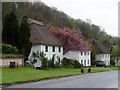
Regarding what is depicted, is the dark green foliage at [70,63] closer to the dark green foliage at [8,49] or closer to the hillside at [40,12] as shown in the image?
the dark green foliage at [8,49]

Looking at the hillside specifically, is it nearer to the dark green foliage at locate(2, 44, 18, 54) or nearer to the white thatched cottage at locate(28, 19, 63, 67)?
the white thatched cottage at locate(28, 19, 63, 67)

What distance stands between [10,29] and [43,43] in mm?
8294

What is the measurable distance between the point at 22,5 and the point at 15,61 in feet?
115

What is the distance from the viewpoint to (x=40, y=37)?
121 feet

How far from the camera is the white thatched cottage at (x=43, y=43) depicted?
36.0 meters

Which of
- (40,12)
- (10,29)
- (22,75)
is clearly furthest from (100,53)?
(22,75)

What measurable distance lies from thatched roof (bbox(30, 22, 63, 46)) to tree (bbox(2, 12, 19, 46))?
22.8 ft

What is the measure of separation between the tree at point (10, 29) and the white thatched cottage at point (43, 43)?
20.3 feet

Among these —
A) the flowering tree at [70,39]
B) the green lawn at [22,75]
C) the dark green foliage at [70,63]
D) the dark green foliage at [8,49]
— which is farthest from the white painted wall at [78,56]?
the green lawn at [22,75]

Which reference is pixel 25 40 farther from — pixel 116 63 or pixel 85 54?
pixel 116 63

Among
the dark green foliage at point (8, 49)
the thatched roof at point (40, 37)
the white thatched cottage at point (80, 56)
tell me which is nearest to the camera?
the dark green foliage at point (8, 49)

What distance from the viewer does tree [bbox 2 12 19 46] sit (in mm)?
29109

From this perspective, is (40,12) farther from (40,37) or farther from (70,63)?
(40,37)

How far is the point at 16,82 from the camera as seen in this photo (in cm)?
1489
